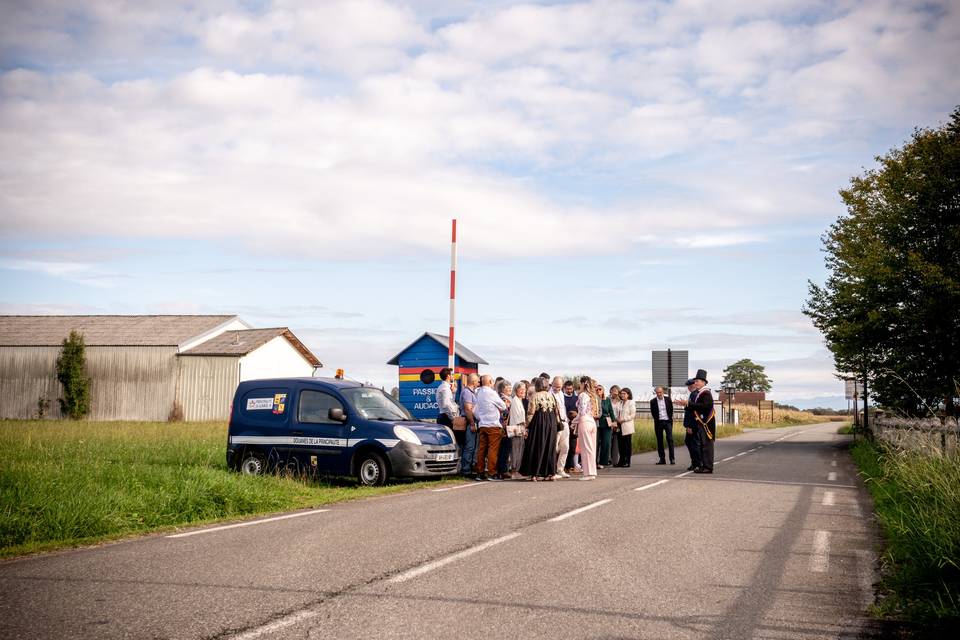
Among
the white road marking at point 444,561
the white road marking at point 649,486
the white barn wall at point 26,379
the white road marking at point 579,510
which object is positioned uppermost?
the white barn wall at point 26,379

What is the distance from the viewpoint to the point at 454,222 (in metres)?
19.3

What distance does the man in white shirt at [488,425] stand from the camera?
49.2 ft

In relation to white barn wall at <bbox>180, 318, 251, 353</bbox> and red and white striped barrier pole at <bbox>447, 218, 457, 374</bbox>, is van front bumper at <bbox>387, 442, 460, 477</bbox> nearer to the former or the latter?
red and white striped barrier pole at <bbox>447, 218, 457, 374</bbox>

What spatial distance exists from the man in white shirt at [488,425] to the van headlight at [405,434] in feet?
6.37

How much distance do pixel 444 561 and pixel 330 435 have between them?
7.15 meters

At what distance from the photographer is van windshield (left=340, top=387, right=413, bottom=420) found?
13758 millimetres

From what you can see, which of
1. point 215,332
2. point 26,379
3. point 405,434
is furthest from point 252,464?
point 26,379

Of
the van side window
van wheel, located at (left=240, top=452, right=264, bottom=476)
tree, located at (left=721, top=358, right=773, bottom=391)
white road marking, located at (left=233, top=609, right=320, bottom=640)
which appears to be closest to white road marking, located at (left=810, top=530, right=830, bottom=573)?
white road marking, located at (left=233, top=609, right=320, bottom=640)

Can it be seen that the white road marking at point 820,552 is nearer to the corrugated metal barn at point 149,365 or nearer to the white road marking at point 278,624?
the white road marking at point 278,624

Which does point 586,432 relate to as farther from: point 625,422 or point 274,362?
point 274,362

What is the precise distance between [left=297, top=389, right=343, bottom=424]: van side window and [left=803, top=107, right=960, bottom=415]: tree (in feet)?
60.9

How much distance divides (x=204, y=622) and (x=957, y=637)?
4547mm

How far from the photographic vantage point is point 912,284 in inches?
1074

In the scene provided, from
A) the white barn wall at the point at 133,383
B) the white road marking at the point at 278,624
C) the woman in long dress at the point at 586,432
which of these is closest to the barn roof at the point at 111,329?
the white barn wall at the point at 133,383
